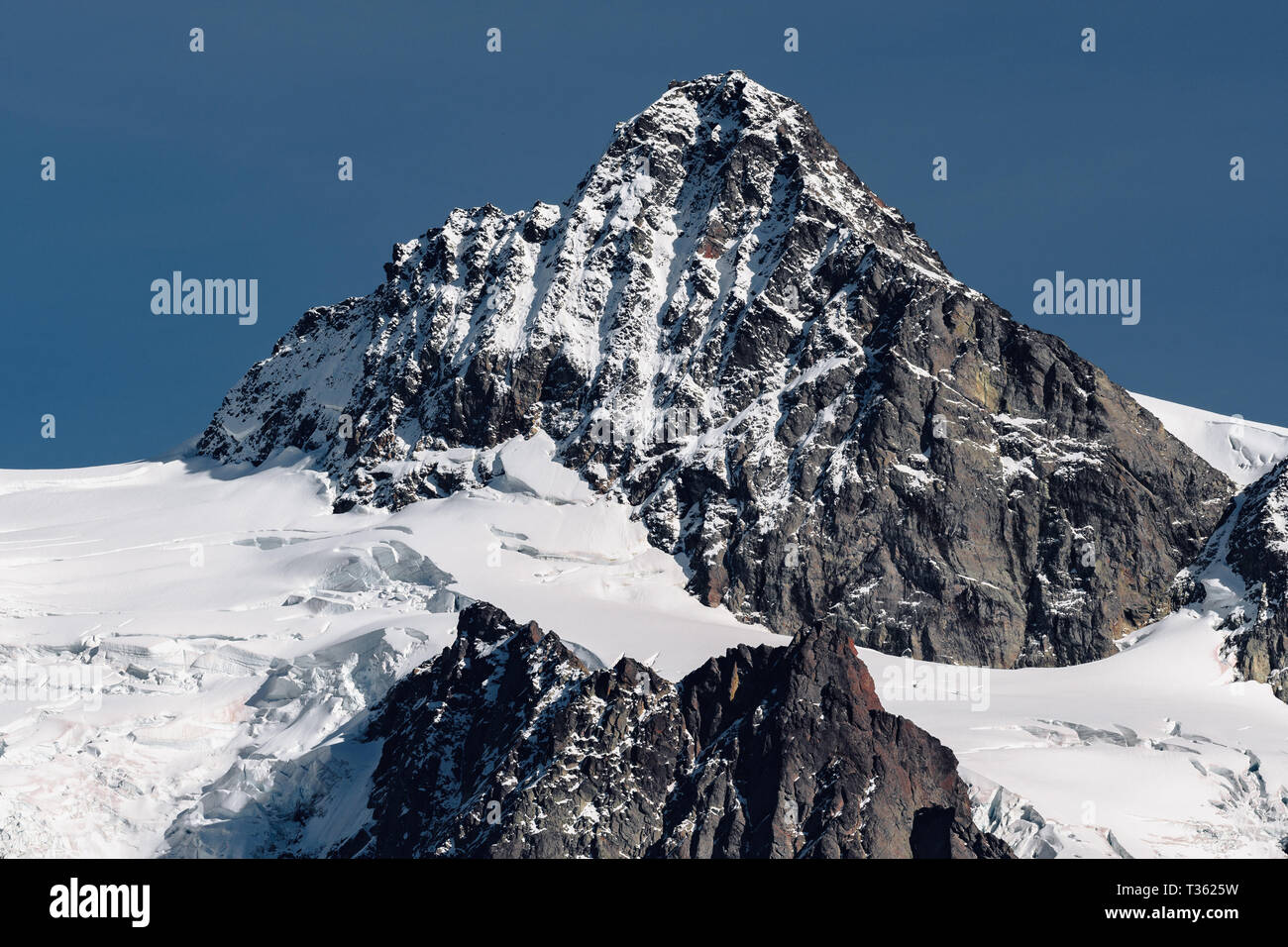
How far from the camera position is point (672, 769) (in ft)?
540

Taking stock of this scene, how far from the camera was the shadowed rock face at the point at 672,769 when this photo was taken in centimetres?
15512

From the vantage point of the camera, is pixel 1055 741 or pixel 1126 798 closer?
pixel 1126 798

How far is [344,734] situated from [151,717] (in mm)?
20290

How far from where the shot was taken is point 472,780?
170 m

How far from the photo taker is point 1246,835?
177750 mm

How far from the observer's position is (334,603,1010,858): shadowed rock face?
155125mm
